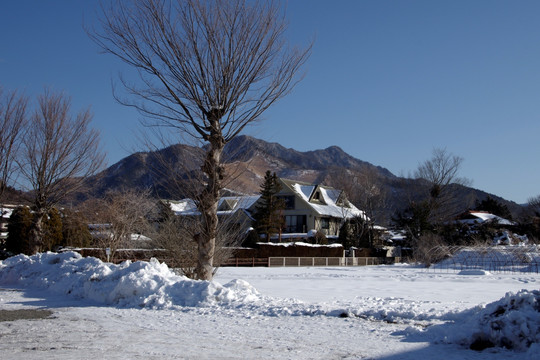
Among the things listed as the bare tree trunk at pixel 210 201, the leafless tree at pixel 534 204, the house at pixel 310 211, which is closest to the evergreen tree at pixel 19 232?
the bare tree trunk at pixel 210 201

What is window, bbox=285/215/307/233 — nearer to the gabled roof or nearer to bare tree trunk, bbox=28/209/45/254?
the gabled roof

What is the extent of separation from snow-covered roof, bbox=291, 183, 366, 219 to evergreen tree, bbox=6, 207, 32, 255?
30766 mm

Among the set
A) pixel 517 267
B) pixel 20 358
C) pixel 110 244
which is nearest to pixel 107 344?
pixel 20 358

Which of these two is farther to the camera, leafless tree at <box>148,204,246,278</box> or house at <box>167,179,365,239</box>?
house at <box>167,179,365,239</box>

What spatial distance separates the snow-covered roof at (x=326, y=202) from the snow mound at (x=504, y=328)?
51.3m

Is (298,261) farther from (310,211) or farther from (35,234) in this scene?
(35,234)

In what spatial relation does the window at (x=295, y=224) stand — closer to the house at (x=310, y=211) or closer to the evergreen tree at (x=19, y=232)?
the house at (x=310, y=211)

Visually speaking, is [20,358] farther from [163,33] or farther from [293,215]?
[293,215]

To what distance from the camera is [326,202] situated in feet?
211

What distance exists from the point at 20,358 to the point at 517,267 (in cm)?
3491

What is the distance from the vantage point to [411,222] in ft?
177

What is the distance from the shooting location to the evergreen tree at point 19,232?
37.2 m

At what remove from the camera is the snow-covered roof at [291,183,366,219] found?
6075cm

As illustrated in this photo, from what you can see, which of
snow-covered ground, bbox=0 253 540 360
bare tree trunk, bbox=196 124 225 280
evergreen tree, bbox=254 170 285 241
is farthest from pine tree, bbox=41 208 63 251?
bare tree trunk, bbox=196 124 225 280
